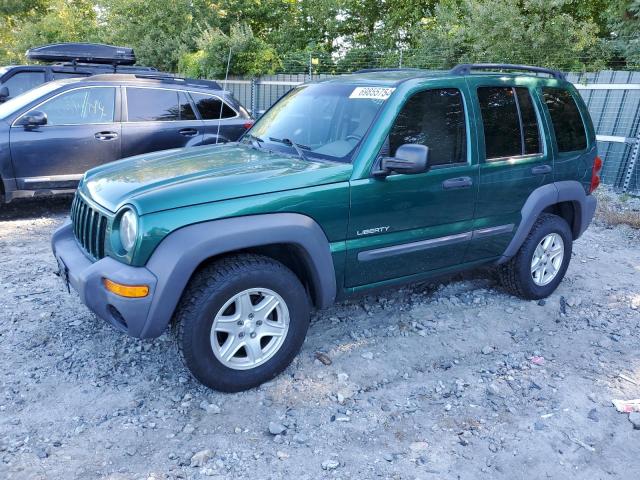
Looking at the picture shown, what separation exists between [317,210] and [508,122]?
1842mm

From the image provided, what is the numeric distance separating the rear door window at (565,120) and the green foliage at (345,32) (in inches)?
261

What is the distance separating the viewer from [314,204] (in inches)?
126

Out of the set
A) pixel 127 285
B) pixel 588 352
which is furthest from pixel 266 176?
pixel 588 352

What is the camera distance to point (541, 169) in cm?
429

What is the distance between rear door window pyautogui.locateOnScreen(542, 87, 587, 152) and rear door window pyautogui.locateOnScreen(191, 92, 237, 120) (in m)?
4.47

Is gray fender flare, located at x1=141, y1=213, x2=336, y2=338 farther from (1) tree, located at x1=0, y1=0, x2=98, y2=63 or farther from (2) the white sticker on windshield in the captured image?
(1) tree, located at x1=0, y1=0, x2=98, y2=63

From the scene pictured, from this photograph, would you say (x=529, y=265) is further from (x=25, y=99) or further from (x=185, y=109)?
(x=25, y=99)

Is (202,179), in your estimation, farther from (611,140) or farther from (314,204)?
(611,140)

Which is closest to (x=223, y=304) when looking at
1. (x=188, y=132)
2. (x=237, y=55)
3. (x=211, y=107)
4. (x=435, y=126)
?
(x=435, y=126)

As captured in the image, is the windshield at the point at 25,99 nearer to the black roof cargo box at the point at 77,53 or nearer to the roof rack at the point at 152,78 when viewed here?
Result: the roof rack at the point at 152,78

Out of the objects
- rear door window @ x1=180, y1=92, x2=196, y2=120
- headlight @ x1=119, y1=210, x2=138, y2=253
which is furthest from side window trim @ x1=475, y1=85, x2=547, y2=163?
rear door window @ x1=180, y1=92, x2=196, y2=120

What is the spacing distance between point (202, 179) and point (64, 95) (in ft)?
14.7

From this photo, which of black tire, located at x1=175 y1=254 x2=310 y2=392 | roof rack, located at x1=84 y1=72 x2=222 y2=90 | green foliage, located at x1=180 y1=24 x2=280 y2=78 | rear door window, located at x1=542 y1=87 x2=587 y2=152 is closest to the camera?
black tire, located at x1=175 y1=254 x2=310 y2=392

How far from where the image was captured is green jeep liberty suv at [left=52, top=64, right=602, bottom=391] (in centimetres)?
291
